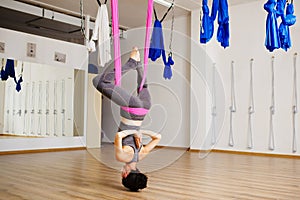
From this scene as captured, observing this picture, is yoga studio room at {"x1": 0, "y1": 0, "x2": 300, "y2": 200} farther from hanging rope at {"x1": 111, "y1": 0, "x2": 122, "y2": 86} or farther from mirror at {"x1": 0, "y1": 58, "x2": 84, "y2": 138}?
hanging rope at {"x1": 111, "y1": 0, "x2": 122, "y2": 86}

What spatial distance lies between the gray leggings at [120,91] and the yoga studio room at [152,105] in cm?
11

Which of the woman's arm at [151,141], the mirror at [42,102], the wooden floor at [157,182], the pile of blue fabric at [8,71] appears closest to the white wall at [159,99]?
the woman's arm at [151,141]

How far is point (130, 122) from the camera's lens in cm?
261

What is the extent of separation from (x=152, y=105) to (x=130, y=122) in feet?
0.71

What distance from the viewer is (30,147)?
20.3 ft

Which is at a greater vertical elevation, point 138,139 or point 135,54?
point 135,54

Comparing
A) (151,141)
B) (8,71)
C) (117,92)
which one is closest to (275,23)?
(151,141)

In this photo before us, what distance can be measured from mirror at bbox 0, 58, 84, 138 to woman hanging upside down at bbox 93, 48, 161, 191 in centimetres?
385

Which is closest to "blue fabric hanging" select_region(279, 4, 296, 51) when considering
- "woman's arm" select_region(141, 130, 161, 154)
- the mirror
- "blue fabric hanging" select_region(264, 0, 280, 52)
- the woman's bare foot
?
"blue fabric hanging" select_region(264, 0, 280, 52)

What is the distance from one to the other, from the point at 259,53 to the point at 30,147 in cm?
454

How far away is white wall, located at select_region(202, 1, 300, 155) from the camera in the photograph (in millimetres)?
5902

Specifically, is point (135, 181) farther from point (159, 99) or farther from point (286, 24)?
point (286, 24)

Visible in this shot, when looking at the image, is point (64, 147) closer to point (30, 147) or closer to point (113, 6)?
point (30, 147)

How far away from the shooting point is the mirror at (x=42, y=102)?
236 inches
